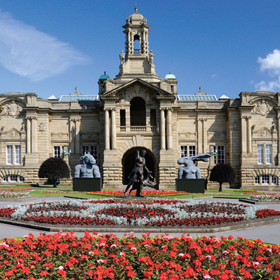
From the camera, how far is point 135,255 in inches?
396

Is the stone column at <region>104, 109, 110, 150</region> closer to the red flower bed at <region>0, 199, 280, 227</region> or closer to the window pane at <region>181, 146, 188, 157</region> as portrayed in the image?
the window pane at <region>181, 146, 188, 157</region>

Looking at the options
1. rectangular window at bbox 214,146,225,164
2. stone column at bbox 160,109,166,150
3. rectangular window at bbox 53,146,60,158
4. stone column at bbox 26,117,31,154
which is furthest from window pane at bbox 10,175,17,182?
rectangular window at bbox 214,146,225,164

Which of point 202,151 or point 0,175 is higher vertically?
point 202,151

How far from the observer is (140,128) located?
4741 cm

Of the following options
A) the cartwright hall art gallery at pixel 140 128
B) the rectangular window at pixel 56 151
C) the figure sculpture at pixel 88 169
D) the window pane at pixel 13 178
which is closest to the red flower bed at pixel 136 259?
the figure sculpture at pixel 88 169

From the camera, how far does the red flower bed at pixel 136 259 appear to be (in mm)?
8305

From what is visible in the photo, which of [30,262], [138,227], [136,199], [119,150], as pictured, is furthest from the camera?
[119,150]

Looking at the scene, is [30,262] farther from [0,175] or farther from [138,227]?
[0,175]

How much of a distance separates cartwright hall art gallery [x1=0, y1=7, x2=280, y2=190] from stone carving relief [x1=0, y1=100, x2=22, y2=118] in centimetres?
13

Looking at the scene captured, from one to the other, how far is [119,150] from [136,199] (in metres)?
24.4

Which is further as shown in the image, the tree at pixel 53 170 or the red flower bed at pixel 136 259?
the tree at pixel 53 170

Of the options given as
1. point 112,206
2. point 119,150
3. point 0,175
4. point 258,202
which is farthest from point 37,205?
point 0,175

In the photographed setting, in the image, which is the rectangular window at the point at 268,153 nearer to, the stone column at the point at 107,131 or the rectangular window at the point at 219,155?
the rectangular window at the point at 219,155

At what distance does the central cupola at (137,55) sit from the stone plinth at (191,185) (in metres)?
20.2
